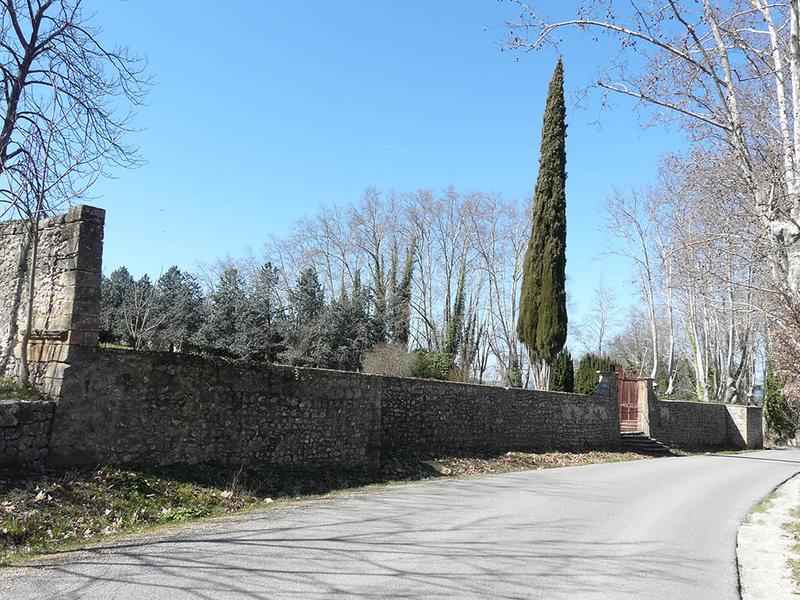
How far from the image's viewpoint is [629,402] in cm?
2795

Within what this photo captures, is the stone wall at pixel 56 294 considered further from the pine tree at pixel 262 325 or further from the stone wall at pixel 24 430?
the pine tree at pixel 262 325

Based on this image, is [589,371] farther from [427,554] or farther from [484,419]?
[427,554]

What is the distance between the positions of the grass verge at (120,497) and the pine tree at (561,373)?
A: 15.0 meters

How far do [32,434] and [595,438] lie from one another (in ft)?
65.6

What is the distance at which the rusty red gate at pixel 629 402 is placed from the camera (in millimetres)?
27578

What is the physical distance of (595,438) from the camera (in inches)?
936

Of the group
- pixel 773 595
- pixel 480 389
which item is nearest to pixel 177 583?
pixel 773 595

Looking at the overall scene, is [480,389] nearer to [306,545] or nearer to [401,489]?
[401,489]

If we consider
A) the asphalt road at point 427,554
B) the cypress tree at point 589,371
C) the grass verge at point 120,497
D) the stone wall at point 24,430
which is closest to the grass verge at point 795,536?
the asphalt road at point 427,554

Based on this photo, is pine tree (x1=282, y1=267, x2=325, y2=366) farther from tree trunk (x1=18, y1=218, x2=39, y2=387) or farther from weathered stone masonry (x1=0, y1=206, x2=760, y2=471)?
tree trunk (x1=18, y1=218, x2=39, y2=387)

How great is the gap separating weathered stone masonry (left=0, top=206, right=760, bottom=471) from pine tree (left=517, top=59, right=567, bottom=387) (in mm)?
11446

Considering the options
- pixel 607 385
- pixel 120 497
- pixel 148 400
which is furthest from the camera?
pixel 607 385

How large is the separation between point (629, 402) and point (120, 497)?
2399 cm

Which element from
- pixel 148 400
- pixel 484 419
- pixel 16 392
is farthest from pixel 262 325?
pixel 16 392
